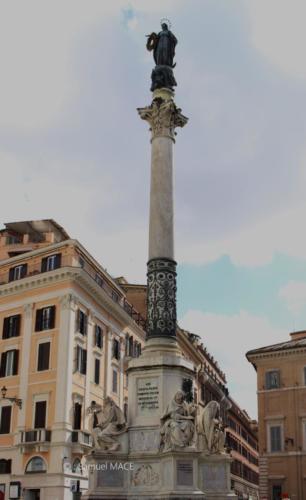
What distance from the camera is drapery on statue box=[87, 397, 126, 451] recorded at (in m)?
20.8

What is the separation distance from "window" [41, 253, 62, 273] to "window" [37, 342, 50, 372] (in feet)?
16.5

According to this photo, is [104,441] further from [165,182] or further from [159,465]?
[165,182]

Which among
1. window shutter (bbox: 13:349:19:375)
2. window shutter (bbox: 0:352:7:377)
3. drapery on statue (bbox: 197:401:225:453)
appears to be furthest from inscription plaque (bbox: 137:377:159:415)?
window shutter (bbox: 0:352:7:377)

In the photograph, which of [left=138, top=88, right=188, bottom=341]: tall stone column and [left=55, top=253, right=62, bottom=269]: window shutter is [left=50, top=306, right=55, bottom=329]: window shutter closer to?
[left=55, top=253, right=62, bottom=269]: window shutter

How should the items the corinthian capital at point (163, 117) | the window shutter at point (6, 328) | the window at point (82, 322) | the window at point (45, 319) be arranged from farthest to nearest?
the window shutter at point (6, 328) < the window at point (82, 322) < the window at point (45, 319) < the corinthian capital at point (163, 117)

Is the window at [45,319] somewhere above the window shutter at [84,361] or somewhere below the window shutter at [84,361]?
above

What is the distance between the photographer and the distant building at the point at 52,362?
38.8 meters

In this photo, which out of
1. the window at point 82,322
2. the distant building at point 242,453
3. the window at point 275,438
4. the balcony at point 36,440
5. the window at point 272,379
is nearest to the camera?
the balcony at point 36,440

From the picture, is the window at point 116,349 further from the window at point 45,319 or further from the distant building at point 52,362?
the window at point 45,319

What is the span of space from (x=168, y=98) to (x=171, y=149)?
7.28ft

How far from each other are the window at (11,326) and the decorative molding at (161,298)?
22.5 m

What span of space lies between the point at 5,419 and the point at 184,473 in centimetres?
2465

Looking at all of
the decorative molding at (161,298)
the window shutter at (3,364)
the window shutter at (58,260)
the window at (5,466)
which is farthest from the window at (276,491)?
the decorative molding at (161,298)

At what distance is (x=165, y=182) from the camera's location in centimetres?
2459
